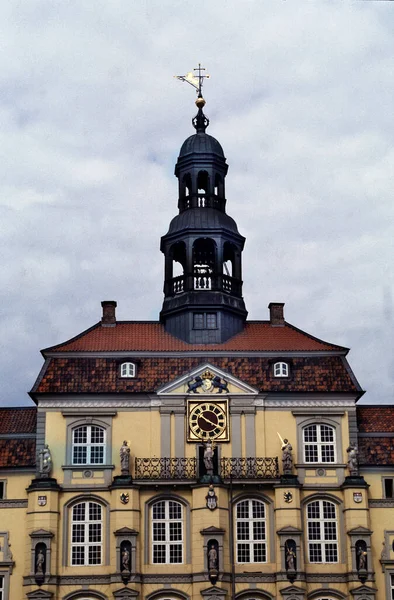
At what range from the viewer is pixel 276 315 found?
66938mm

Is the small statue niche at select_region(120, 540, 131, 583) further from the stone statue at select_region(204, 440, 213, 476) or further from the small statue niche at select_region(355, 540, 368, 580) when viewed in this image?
the small statue niche at select_region(355, 540, 368, 580)

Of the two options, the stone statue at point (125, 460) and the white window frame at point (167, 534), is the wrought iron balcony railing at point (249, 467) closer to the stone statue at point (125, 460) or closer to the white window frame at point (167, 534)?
the white window frame at point (167, 534)

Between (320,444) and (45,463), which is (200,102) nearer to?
(320,444)

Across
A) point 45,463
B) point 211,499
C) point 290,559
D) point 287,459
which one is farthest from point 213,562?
point 45,463

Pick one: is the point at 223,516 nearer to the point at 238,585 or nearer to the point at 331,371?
the point at 238,585

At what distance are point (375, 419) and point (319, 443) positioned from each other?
13.5 ft

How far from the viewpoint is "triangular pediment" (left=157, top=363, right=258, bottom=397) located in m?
61.3

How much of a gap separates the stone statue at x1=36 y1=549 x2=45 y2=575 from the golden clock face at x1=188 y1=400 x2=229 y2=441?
10106mm

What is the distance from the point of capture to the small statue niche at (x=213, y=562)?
56781 mm

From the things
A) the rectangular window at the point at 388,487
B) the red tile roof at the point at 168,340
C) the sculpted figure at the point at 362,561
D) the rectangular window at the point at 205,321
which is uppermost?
the rectangular window at the point at 205,321

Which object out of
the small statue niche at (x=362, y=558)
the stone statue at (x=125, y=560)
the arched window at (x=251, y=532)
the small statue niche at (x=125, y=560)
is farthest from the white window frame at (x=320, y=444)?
the stone statue at (x=125, y=560)

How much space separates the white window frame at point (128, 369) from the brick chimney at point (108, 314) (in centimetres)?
472

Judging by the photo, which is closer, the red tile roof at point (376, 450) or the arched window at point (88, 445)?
the arched window at point (88, 445)

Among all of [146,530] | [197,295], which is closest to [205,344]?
[197,295]
